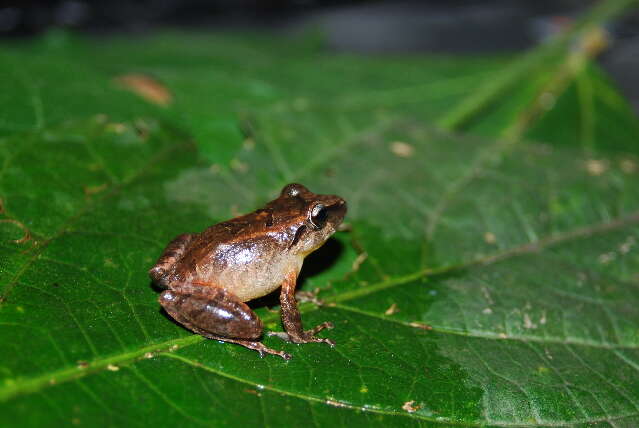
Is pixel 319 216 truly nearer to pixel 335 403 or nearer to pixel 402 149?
pixel 335 403

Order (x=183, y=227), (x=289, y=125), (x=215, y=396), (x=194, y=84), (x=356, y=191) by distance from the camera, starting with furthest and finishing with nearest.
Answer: (x=194, y=84) < (x=289, y=125) < (x=356, y=191) < (x=183, y=227) < (x=215, y=396)

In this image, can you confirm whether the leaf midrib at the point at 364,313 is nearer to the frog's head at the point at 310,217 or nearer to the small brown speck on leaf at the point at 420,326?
the small brown speck on leaf at the point at 420,326

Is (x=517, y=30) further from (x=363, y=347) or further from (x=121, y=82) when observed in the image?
(x=363, y=347)

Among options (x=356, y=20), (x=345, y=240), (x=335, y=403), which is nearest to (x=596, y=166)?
(x=345, y=240)

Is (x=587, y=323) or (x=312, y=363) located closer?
(x=312, y=363)

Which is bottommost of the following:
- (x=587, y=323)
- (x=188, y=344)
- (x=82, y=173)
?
(x=587, y=323)

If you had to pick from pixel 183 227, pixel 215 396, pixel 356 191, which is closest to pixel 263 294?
pixel 183 227
